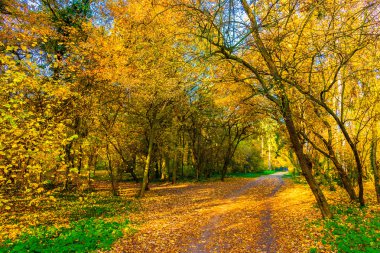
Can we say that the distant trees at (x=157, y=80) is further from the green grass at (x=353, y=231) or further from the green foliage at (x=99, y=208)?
the green foliage at (x=99, y=208)

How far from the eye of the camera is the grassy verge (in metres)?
6.89

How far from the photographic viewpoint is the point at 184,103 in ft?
70.3

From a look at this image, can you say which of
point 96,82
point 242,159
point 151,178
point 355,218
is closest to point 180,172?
point 151,178

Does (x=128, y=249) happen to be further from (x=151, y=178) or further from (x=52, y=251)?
(x=151, y=178)

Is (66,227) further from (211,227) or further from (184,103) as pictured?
(184,103)

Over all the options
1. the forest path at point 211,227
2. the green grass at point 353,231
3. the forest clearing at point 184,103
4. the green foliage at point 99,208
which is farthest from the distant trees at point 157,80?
the forest path at point 211,227

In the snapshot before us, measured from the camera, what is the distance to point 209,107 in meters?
24.2

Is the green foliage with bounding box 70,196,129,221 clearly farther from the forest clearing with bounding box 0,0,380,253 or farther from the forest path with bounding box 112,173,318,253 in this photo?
the forest path with bounding box 112,173,318,253

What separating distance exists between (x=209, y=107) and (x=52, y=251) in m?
19.1

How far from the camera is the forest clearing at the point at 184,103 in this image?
6.23 m

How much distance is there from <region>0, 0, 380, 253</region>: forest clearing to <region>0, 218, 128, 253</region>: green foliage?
6 cm

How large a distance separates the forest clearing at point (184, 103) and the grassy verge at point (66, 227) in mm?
65

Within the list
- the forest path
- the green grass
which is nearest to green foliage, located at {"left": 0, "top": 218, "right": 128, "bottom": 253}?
the forest path

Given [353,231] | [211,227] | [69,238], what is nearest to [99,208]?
[69,238]
